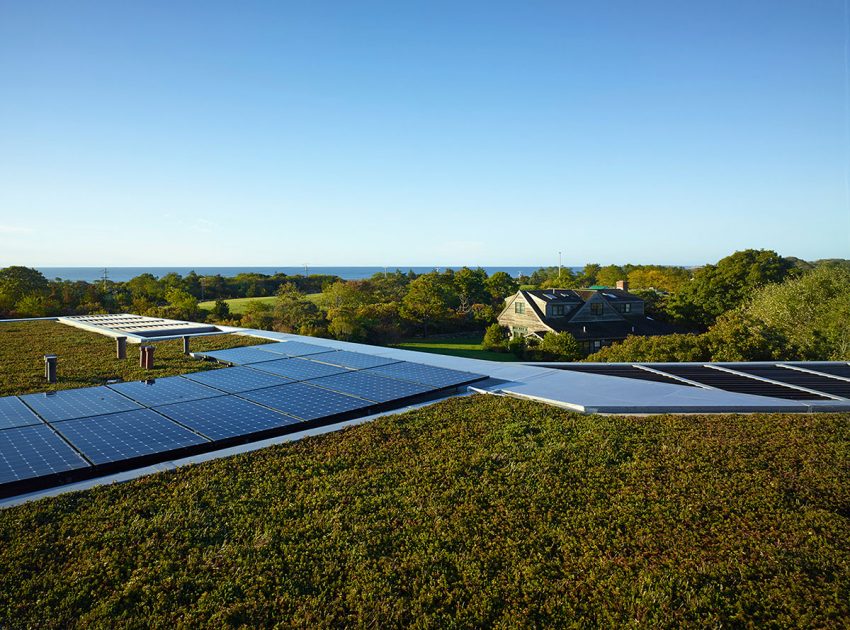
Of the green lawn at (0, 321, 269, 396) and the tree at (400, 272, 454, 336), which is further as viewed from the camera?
the tree at (400, 272, 454, 336)

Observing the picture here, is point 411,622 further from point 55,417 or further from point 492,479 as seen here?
point 55,417

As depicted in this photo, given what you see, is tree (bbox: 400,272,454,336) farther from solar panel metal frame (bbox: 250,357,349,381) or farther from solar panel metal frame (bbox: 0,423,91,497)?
solar panel metal frame (bbox: 0,423,91,497)

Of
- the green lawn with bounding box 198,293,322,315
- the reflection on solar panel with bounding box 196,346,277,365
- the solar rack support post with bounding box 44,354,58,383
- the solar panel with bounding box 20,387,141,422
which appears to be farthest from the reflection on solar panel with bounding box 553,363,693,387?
the green lawn with bounding box 198,293,322,315

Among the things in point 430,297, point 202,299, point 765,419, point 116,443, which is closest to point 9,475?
point 116,443

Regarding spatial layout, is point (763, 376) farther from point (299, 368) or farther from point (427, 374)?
point (299, 368)

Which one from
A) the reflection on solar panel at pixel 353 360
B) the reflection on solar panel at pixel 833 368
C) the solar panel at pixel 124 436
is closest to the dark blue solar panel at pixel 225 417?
the solar panel at pixel 124 436

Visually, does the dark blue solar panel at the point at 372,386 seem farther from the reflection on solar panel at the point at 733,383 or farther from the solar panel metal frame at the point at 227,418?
the reflection on solar panel at the point at 733,383
